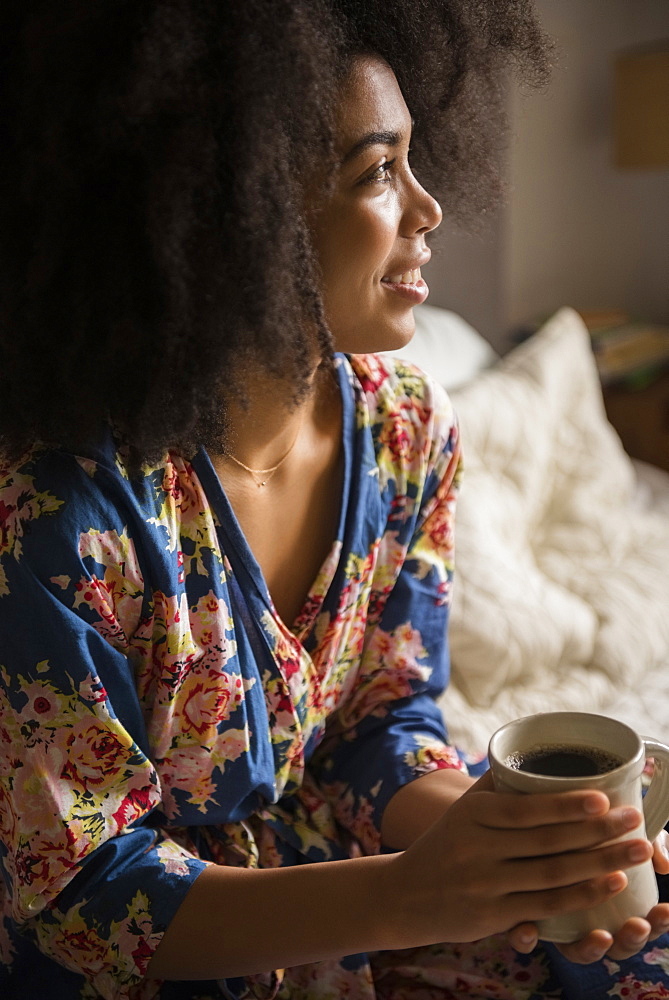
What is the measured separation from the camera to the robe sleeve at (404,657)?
3.28 feet

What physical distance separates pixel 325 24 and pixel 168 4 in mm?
145

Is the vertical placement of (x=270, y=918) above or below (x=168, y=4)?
below

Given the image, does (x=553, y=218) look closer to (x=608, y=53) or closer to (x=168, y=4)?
(x=608, y=53)

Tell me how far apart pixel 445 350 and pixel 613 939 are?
122 centimetres

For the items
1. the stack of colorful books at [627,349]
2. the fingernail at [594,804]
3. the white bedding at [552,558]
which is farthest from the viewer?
the stack of colorful books at [627,349]

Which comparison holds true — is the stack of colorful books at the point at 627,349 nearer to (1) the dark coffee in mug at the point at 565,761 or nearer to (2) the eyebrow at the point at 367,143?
(2) the eyebrow at the point at 367,143

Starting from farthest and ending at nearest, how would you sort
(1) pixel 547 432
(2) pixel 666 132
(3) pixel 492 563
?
(2) pixel 666 132
(1) pixel 547 432
(3) pixel 492 563

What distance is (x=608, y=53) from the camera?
2922 millimetres

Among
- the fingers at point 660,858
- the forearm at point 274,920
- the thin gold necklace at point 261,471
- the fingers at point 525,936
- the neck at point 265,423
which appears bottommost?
the forearm at point 274,920

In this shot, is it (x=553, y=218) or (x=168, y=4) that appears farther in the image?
(x=553, y=218)


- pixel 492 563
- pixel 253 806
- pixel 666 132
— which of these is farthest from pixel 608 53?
pixel 253 806

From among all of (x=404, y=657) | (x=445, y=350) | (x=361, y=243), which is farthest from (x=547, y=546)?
(x=361, y=243)

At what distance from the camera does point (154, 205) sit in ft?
2.20

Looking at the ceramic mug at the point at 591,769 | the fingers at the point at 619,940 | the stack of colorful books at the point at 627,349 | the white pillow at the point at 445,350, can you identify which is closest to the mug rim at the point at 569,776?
the ceramic mug at the point at 591,769
